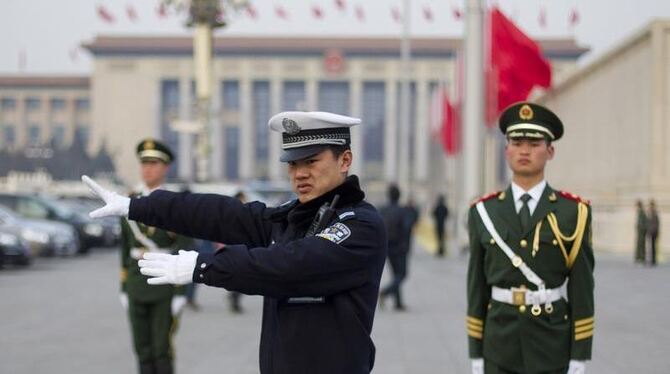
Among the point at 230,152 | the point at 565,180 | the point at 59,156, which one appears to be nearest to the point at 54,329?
the point at 565,180

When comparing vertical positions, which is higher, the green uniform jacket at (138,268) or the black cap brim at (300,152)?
the black cap brim at (300,152)

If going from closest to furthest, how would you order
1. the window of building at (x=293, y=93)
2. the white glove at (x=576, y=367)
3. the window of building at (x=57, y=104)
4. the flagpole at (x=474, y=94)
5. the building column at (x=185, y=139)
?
1. the white glove at (x=576, y=367)
2. the flagpole at (x=474, y=94)
3. the building column at (x=185, y=139)
4. the window of building at (x=293, y=93)
5. the window of building at (x=57, y=104)

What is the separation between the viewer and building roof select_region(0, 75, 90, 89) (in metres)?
111

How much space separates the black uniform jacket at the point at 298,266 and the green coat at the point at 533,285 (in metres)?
1.53

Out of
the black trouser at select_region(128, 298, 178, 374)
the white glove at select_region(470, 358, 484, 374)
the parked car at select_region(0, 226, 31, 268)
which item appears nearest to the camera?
the white glove at select_region(470, 358, 484, 374)

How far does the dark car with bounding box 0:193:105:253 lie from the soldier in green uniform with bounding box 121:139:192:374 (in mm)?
18746

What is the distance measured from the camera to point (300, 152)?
3.18 m

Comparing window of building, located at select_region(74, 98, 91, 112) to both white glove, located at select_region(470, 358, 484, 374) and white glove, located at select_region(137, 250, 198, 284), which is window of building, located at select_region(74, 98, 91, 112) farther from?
white glove, located at select_region(137, 250, 198, 284)

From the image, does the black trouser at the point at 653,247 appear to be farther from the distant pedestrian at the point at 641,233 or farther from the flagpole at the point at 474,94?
the flagpole at the point at 474,94

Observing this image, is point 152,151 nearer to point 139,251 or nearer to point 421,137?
point 139,251

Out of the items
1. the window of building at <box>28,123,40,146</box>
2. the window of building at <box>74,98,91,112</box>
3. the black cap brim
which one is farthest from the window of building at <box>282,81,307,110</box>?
the black cap brim

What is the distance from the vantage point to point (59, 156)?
80.6 meters

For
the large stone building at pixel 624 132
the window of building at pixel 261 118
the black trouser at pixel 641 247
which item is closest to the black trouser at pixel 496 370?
the black trouser at pixel 641 247

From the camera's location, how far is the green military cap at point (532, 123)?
4.89 metres
